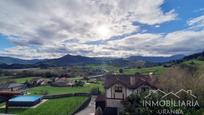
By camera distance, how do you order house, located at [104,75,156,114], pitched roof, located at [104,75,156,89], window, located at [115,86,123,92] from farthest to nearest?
window, located at [115,86,123,92] → house, located at [104,75,156,114] → pitched roof, located at [104,75,156,89]

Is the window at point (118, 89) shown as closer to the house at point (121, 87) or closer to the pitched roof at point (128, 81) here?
the house at point (121, 87)

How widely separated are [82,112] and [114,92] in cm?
638

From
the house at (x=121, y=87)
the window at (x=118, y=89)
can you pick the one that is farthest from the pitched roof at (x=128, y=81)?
the window at (x=118, y=89)

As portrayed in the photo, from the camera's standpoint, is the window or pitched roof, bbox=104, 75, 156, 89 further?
the window

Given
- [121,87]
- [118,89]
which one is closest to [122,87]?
[121,87]

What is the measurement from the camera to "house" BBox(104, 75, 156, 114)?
82.8 feet

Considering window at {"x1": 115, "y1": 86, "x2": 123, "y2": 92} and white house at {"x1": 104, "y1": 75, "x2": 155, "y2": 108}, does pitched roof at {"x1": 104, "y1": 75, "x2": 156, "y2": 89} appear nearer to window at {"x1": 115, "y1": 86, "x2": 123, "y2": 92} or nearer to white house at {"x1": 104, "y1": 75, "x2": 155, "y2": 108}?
white house at {"x1": 104, "y1": 75, "x2": 155, "y2": 108}

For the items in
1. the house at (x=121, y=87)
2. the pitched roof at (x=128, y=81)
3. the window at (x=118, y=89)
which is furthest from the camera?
the window at (x=118, y=89)

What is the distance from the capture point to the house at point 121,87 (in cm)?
2523

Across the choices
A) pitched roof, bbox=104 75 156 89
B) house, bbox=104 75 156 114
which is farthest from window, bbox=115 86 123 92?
pitched roof, bbox=104 75 156 89

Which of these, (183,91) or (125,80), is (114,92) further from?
(183,91)

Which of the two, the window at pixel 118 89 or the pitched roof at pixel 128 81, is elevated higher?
the pitched roof at pixel 128 81

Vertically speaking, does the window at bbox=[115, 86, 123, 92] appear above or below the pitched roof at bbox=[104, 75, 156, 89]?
below

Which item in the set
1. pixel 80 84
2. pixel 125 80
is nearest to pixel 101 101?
pixel 125 80
